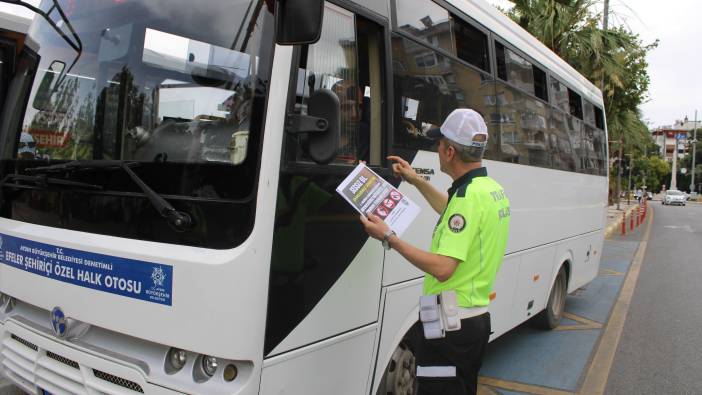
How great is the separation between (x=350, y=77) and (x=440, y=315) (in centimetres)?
135

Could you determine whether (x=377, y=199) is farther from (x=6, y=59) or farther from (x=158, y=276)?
(x=6, y=59)

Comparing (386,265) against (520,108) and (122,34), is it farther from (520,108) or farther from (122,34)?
(520,108)

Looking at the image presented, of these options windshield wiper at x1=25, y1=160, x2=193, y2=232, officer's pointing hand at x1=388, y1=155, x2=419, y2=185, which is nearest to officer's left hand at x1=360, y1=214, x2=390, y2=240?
officer's pointing hand at x1=388, y1=155, x2=419, y2=185

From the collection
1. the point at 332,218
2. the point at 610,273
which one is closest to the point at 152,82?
the point at 332,218

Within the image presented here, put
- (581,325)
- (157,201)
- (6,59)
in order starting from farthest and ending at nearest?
(581,325), (6,59), (157,201)

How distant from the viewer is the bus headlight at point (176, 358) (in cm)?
237

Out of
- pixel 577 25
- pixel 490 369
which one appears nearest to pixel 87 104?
pixel 490 369

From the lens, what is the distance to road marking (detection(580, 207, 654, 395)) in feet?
16.0

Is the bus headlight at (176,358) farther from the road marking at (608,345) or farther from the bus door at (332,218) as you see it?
the road marking at (608,345)

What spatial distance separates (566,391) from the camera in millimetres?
4699

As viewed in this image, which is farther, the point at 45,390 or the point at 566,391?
the point at 566,391

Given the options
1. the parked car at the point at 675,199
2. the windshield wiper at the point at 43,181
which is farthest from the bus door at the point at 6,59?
the parked car at the point at 675,199

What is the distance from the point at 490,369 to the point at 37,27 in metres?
4.84

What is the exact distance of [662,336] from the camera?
21.5 feet
